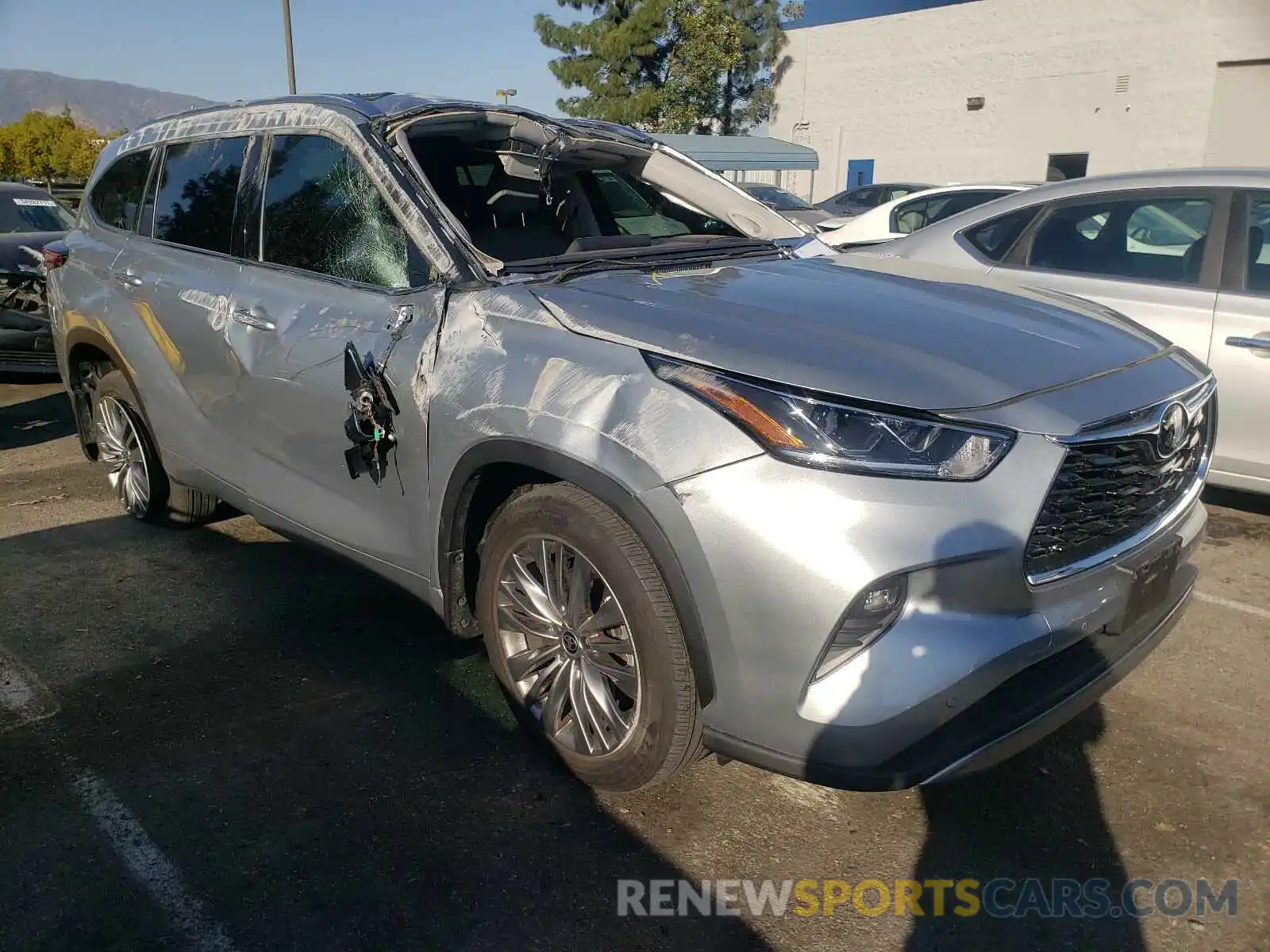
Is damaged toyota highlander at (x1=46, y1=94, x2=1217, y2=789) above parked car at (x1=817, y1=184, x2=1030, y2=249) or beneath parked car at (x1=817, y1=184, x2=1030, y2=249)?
beneath

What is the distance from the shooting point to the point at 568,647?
2.78 meters

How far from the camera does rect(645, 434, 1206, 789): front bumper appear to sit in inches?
83.0

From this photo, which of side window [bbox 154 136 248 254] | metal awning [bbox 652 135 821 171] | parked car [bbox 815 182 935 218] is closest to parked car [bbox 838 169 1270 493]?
side window [bbox 154 136 248 254]

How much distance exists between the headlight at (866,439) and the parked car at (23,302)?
621 cm

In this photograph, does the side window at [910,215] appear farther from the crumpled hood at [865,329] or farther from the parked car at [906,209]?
the crumpled hood at [865,329]

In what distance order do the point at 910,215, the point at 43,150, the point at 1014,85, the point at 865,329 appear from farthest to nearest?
the point at 43,150
the point at 1014,85
the point at 910,215
the point at 865,329

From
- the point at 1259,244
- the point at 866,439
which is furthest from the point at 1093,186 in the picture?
the point at 866,439

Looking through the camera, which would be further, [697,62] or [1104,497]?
[697,62]

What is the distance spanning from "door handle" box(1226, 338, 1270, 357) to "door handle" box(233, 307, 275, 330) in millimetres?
3982

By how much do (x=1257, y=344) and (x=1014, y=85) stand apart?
83.8 ft

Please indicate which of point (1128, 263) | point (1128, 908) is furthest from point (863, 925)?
point (1128, 263)

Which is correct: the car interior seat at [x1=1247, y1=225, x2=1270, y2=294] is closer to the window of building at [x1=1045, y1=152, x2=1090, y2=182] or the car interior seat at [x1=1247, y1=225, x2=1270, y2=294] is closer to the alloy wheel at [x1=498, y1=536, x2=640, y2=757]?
the alloy wheel at [x1=498, y1=536, x2=640, y2=757]

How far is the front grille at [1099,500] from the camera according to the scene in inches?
89.2

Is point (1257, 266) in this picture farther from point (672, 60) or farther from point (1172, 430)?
point (672, 60)
